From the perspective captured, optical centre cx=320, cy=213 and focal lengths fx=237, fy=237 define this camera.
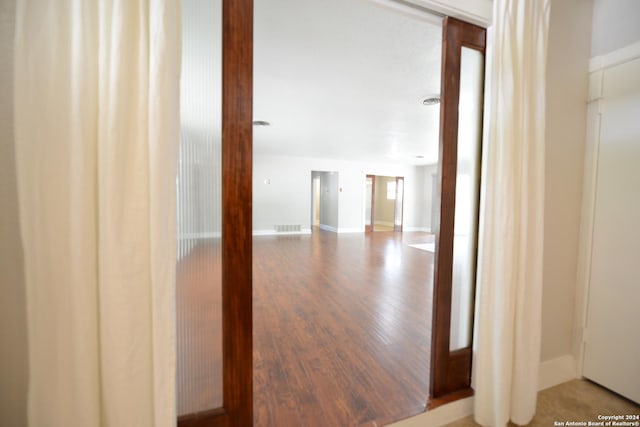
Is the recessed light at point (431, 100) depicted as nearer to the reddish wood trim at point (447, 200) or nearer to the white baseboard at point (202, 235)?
the reddish wood trim at point (447, 200)

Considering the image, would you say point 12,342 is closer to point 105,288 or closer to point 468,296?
point 105,288

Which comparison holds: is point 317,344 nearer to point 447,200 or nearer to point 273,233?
point 447,200

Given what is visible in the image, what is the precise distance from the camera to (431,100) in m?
3.23

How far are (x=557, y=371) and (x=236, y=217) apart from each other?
236cm

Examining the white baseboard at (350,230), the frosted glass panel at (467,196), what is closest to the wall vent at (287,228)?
the white baseboard at (350,230)

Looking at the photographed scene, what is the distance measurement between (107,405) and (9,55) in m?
1.07

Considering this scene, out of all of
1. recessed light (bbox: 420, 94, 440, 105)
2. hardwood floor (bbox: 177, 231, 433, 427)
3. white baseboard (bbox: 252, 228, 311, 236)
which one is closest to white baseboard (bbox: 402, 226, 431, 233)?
white baseboard (bbox: 252, 228, 311, 236)

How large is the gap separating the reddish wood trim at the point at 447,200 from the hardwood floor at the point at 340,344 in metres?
0.25

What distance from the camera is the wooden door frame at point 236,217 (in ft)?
3.06

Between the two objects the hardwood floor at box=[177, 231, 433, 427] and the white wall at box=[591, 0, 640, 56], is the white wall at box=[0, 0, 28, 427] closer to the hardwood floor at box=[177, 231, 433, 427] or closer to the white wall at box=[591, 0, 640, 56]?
the hardwood floor at box=[177, 231, 433, 427]

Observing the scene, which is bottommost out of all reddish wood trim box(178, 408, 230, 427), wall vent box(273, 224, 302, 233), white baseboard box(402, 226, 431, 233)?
white baseboard box(402, 226, 431, 233)

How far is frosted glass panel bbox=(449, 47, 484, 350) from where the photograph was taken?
1428 millimetres

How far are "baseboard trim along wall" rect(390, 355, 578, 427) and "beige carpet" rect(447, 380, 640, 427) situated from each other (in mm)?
29

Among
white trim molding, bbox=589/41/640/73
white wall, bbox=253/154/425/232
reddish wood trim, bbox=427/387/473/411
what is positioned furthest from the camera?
white wall, bbox=253/154/425/232
